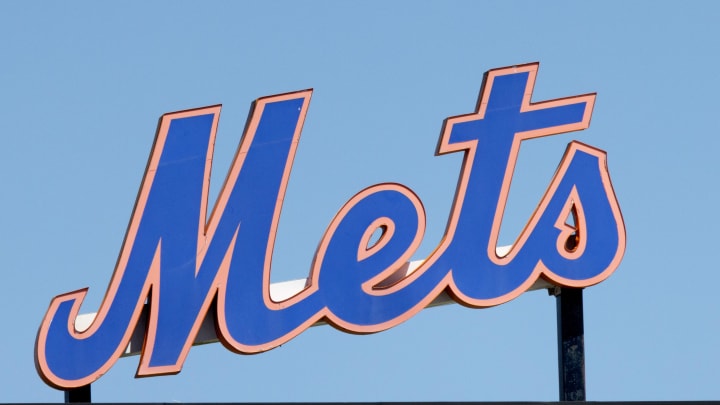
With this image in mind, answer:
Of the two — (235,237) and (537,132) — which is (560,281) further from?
(235,237)

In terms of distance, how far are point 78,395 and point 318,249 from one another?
4.05m

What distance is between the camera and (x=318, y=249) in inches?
1286

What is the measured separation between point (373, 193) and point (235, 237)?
212 cm

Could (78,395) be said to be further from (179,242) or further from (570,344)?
(570,344)

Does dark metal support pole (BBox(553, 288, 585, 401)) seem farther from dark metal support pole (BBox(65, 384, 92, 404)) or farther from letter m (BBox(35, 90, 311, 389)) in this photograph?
dark metal support pole (BBox(65, 384, 92, 404))

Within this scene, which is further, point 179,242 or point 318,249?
point 318,249

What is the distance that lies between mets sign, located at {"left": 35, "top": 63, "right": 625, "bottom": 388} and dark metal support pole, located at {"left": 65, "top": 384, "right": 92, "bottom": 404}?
0.13 m

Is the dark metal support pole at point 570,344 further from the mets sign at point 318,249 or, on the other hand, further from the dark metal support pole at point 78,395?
the dark metal support pole at point 78,395

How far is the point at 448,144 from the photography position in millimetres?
33531

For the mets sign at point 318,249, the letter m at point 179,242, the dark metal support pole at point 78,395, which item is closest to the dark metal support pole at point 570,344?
the mets sign at point 318,249

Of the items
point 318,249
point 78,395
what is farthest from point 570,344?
point 78,395

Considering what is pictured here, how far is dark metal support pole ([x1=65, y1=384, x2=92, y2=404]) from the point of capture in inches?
1212

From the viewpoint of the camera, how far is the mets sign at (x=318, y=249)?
31.5 m

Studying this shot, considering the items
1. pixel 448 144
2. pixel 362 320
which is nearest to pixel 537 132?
pixel 448 144
